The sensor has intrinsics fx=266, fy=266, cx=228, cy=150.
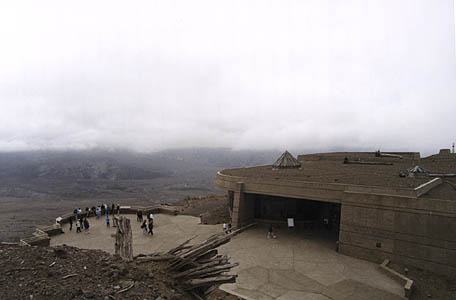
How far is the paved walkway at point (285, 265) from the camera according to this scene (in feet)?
39.5

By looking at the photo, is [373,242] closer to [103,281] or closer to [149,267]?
[149,267]

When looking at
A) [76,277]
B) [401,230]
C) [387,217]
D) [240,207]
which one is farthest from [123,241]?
[401,230]

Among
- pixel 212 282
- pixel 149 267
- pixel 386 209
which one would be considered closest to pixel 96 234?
pixel 149 267

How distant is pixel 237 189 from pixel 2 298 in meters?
17.4

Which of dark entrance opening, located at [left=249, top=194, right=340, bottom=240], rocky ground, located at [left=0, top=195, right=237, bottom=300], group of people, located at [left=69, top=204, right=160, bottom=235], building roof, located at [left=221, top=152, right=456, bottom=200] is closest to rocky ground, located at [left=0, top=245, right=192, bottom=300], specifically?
rocky ground, located at [left=0, top=195, right=237, bottom=300]

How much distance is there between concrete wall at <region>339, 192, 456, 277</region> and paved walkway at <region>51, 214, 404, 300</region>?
115 centimetres

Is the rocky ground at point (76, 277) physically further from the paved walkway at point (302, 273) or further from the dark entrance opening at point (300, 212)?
the dark entrance opening at point (300, 212)

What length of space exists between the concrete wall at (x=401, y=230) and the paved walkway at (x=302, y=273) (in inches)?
42.9

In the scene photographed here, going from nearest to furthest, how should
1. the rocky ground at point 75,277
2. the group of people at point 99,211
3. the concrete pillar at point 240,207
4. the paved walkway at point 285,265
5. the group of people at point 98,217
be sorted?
the rocky ground at point 75,277, the paved walkway at point 285,265, the concrete pillar at point 240,207, the group of people at point 98,217, the group of people at point 99,211

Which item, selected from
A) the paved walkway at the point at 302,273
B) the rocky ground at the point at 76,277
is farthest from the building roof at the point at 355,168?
the rocky ground at the point at 76,277

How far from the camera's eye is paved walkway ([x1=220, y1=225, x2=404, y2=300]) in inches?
469

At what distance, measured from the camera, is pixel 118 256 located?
8.00 meters

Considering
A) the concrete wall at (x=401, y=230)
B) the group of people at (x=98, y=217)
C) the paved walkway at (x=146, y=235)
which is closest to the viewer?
the concrete wall at (x=401, y=230)

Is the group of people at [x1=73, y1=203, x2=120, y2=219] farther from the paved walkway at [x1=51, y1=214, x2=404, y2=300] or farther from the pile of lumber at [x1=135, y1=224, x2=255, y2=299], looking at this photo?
the pile of lumber at [x1=135, y1=224, x2=255, y2=299]
